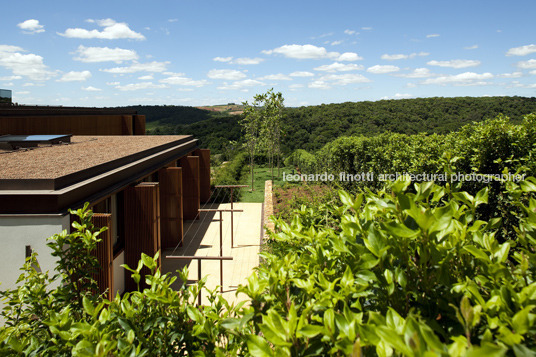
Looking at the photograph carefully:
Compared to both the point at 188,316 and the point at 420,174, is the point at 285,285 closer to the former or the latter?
the point at 188,316

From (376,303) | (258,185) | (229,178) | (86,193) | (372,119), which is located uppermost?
(372,119)

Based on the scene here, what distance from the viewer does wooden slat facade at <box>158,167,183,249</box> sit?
11.0m

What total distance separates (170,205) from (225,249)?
2059 mm

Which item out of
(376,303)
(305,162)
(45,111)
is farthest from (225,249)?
(305,162)

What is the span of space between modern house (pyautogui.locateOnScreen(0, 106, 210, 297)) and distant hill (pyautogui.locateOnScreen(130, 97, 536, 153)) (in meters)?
24.0

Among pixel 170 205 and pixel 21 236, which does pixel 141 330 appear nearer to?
pixel 21 236

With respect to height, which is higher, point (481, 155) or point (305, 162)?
point (481, 155)

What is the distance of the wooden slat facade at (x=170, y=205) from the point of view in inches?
433

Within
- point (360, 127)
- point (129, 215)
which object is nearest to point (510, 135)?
point (129, 215)

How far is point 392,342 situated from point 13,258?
6.01 metres

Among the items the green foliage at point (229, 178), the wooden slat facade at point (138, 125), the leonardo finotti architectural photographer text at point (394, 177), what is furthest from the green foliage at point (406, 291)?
the wooden slat facade at point (138, 125)

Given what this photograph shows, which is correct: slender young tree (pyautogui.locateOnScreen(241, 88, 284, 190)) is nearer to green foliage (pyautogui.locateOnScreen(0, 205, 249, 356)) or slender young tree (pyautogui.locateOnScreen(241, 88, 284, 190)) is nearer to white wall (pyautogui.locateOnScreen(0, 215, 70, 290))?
white wall (pyautogui.locateOnScreen(0, 215, 70, 290))

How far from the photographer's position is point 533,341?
1.18m

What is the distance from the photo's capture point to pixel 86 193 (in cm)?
637
